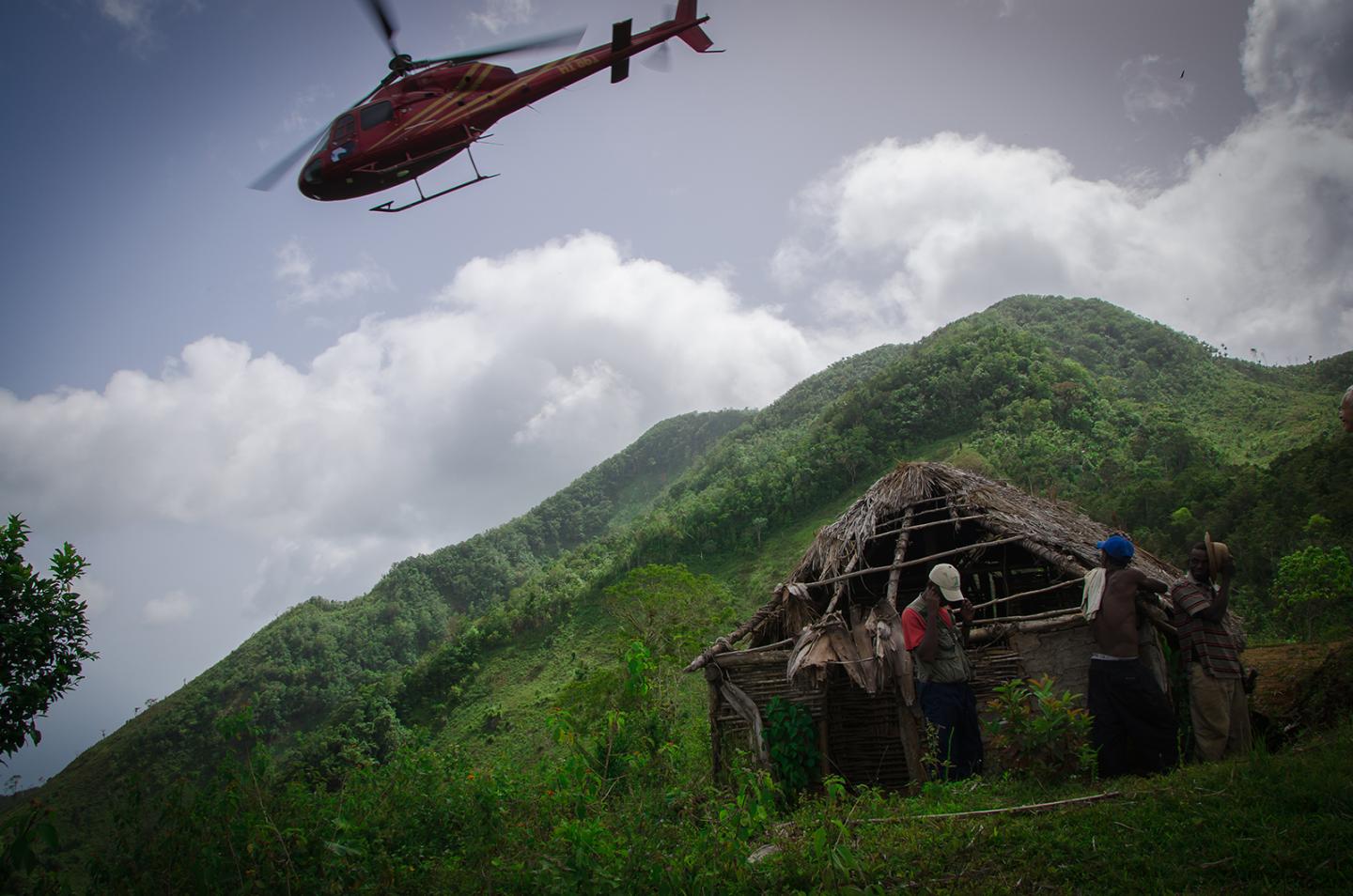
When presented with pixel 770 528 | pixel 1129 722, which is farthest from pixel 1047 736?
pixel 770 528

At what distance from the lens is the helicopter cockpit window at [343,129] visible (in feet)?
32.1

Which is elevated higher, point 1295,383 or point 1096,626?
point 1295,383

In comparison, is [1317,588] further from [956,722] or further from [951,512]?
[956,722]

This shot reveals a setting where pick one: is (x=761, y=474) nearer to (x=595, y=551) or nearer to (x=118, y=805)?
(x=595, y=551)

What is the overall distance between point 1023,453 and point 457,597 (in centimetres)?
5552

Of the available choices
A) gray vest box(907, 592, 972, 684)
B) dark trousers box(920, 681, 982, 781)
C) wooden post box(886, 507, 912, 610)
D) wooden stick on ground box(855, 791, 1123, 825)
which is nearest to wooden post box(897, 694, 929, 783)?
dark trousers box(920, 681, 982, 781)

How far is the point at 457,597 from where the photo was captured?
72.4m

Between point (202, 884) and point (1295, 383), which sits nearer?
point (202, 884)

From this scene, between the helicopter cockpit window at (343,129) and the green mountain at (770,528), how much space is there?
10.6 m

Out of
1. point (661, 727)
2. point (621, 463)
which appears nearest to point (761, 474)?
point (661, 727)

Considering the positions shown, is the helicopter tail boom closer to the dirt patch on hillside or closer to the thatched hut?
the thatched hut

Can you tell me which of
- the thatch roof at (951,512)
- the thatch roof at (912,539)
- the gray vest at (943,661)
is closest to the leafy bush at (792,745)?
→ the thatch roof at (912,539)

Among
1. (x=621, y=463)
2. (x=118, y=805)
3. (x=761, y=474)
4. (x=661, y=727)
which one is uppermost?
(x=621, y=463)

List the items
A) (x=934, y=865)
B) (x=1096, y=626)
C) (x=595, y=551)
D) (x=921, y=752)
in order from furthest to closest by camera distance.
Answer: (x=595, y=551) < (x=921, y=752) < (x=1096, y=626) < (x=934, y=865)
